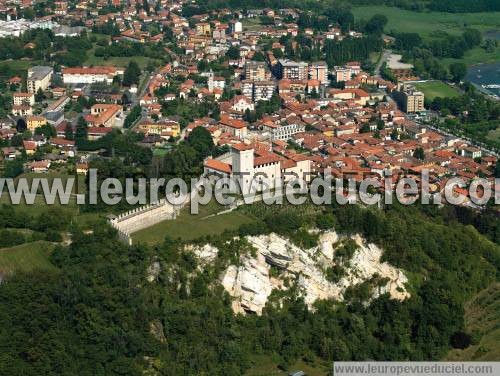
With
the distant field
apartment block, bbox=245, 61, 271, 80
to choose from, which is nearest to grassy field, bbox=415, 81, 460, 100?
apartment block, bbox=245, 61, 271, 80

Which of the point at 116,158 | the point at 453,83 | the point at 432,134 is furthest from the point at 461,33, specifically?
the point at 116,158

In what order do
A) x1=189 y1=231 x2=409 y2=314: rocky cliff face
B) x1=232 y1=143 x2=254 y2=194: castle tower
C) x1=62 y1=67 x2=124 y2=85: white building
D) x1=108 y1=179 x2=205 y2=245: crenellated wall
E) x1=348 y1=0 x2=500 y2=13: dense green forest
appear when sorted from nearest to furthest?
x1=189 y1=231 x2=409 y2=314: rocky cliff face
x1=108 y1=179 x2=205 y2=245: crenellated wall
x1=232 y1=143 x2=254 y2=194: castle tower
x1=62 y1=67 x2=124 y2=85: white building
x1=348 y1=0 x2=500 y2=13: dense green forest

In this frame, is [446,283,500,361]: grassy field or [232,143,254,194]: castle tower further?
[232,143,254,194]: castle tower

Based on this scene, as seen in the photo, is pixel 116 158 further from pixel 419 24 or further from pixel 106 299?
pixel 419 24

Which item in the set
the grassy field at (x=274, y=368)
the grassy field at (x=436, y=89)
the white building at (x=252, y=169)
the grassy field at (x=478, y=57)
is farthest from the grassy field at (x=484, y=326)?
the grassy field at (x=478, y=57)

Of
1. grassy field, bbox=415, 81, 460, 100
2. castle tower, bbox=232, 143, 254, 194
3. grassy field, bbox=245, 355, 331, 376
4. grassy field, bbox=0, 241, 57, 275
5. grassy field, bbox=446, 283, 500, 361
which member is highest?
castle tower, bbox=232, 143, 254, 194

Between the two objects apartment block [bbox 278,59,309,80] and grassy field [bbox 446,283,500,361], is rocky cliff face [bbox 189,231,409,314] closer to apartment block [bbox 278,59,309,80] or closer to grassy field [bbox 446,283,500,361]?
grassy field [bbox 446,283,500,361]

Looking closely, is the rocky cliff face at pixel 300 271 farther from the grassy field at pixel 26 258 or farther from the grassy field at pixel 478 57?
the grassy field at pixel 478 57

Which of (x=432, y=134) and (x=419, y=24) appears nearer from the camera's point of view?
(x=432, y=134)
